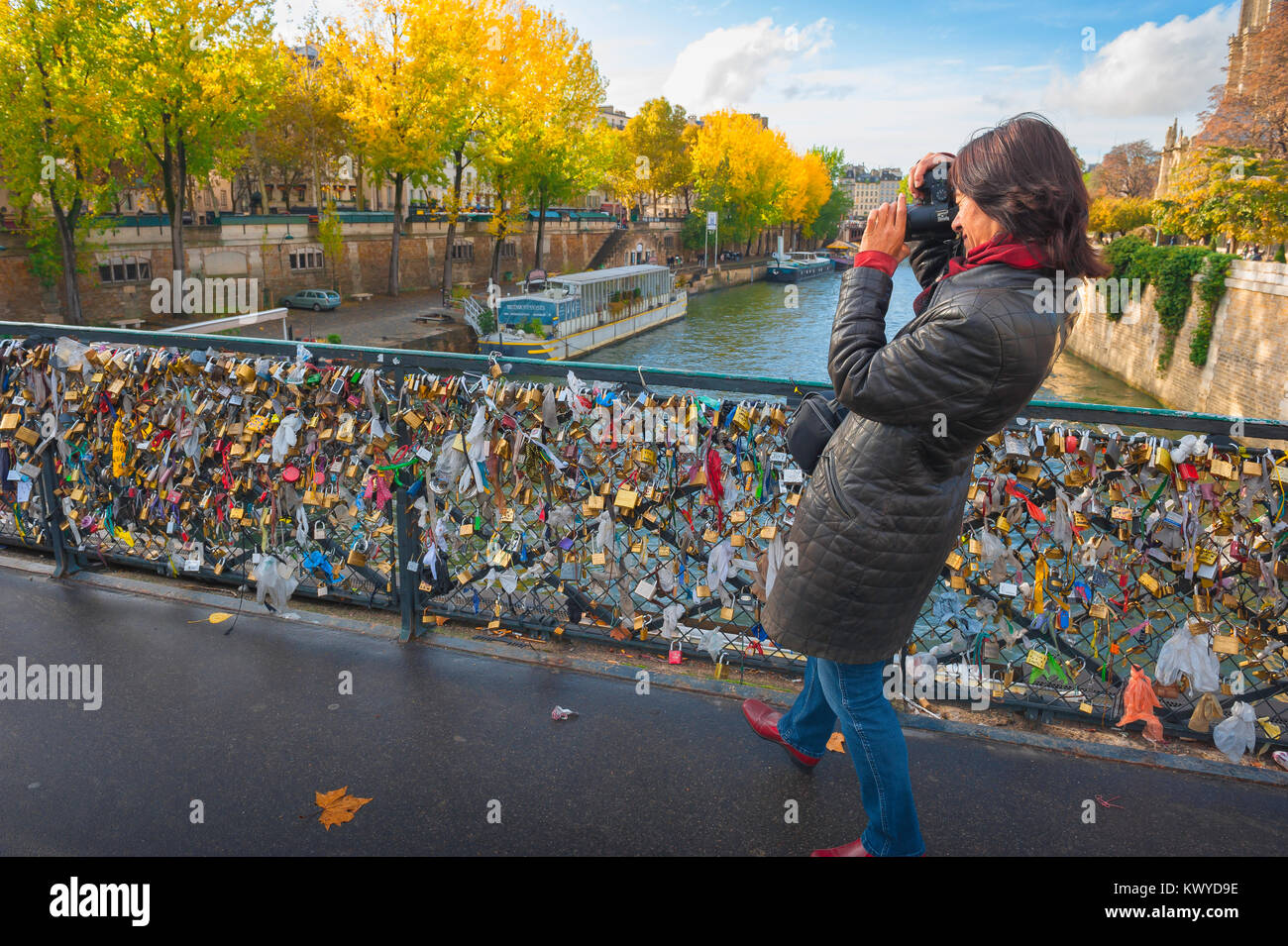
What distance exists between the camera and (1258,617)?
11.3 ft

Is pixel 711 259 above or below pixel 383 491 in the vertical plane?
above

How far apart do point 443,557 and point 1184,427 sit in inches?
125

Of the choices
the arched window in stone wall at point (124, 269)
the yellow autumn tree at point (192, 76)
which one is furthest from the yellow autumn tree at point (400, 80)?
the arched window in stone wall at point (124, 269)

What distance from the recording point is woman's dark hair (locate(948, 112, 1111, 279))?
2.11 meters

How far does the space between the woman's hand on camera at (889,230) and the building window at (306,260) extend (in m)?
41.0

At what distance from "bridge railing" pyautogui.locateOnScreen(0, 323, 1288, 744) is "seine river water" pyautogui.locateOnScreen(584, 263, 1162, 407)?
22951 mm

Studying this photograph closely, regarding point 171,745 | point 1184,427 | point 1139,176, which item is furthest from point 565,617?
point 1139,176

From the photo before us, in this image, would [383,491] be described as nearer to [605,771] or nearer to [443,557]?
[443,557]

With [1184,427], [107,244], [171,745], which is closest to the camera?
[1184,427]

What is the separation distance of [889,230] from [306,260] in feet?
Answer: 136

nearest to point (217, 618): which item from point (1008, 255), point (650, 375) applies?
point (650, 375)

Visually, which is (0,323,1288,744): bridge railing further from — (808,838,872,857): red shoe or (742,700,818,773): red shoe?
(808,838,872,857): red shoe

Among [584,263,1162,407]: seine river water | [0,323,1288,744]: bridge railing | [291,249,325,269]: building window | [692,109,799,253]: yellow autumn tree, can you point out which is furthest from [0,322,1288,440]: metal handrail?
[692,109,799,253]: yellow autumn tree
